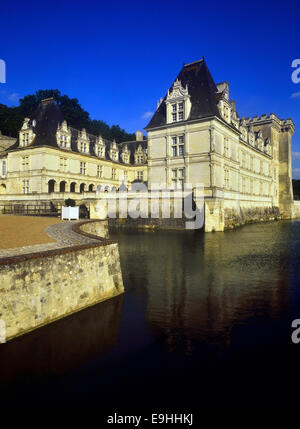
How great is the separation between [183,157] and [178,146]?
1.76 meters

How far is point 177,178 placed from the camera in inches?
1436

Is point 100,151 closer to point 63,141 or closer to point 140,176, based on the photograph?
point 63,141

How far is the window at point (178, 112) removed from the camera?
3622cm

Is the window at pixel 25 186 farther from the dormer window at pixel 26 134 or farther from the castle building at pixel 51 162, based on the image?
the dormer window at pixel 26 134

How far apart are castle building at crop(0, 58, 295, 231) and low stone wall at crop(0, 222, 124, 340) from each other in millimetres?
21438

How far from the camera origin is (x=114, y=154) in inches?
2174

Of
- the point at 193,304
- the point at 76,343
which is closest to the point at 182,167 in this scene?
the point at 193,304

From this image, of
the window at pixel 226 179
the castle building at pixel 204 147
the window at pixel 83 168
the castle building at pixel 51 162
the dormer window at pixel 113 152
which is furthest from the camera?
the dormer window at pixel 113 152

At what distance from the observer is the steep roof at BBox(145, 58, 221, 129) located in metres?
34.7

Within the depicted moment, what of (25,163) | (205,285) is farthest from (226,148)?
(25,163)

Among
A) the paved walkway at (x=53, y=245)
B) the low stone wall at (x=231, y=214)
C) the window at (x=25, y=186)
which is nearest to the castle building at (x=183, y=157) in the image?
the window at (x=25, y=186)

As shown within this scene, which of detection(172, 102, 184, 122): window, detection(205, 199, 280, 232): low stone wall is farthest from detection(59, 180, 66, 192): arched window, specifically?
detection(205, 199, 280, 232): low stone wall

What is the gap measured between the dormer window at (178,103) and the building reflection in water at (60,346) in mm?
30979

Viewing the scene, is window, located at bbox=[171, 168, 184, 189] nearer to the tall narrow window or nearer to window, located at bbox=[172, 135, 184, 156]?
window, located at bbox=[172, 135, 184, 156]
